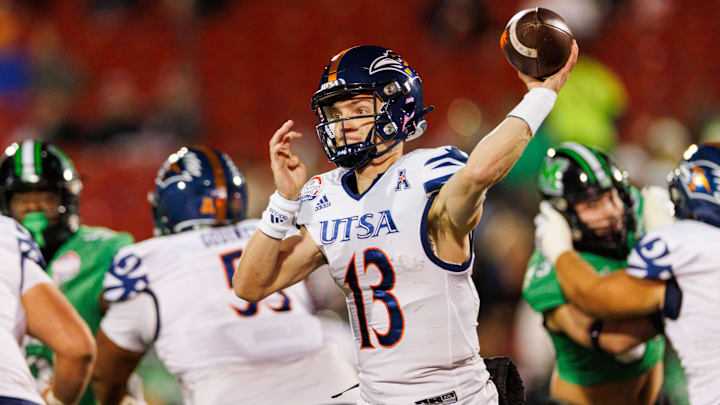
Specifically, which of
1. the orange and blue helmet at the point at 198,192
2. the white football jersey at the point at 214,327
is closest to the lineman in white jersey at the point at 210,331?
the white football jersey at the point at 214,327

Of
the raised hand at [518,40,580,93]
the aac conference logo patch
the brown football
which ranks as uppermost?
the brown football

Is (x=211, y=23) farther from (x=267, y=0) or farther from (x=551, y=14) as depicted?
(x=551, y=14)

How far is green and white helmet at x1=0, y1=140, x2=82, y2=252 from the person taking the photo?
463cm

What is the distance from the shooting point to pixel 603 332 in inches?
168

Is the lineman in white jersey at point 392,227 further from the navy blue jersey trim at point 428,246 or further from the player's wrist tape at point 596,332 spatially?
the player's wrist tape at point 596,332

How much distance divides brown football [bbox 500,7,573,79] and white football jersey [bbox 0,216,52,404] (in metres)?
2.03

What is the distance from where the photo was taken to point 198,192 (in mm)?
4473

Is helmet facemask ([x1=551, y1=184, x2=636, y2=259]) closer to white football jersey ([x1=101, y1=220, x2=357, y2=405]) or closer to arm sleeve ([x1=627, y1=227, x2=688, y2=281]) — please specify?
arm sleeve ([x1=627, y1=227, x2=688, y2=281])

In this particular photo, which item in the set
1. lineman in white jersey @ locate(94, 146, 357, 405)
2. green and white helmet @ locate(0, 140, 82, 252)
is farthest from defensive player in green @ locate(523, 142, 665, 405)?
green and white helmet @ locate(0, 140, 82, 252)

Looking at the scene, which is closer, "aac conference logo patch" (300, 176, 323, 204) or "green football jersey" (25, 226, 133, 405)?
"aac conference logo patch" (300, 176, 323, 204)

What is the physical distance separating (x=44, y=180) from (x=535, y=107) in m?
2.98

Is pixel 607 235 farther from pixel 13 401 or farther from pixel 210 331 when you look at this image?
pixel 13 401

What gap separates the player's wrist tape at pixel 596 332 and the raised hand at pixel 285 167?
1.92m

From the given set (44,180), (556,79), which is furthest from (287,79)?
(556,79)
